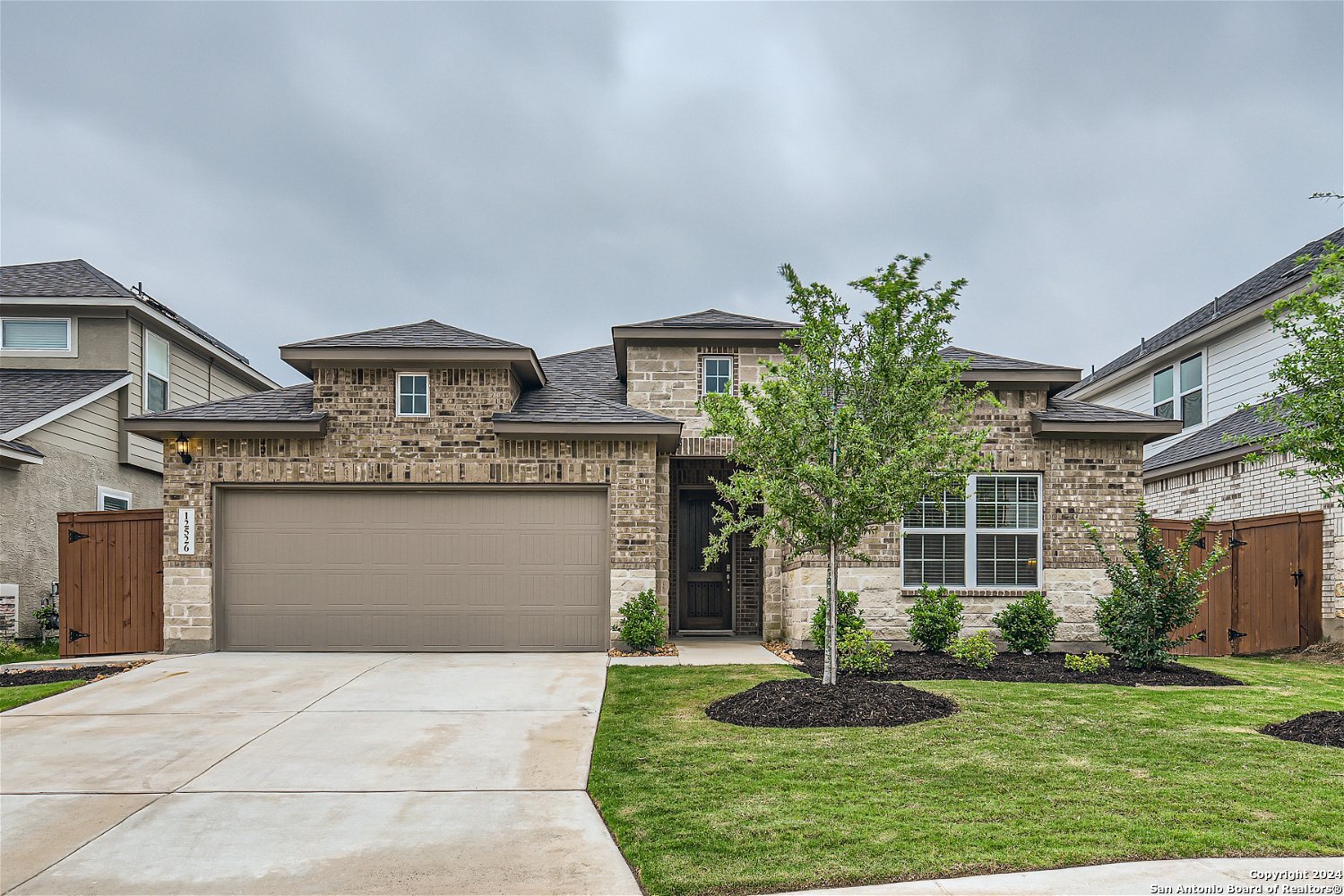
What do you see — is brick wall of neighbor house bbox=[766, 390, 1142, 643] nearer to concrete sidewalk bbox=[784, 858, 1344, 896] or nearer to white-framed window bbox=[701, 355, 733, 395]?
white-framed window bbox=[701, 355, 733, 395]

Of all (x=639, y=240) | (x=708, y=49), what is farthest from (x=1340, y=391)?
(x=639, y=240)

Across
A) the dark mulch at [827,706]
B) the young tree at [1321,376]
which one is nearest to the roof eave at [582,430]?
the dark mulch at [827,706]

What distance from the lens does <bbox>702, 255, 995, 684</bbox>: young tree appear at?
852 centimetres

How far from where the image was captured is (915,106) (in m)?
19.1

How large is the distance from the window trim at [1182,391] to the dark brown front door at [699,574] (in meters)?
9.61

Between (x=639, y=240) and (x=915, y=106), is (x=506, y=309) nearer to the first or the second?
(x=639, y=240)

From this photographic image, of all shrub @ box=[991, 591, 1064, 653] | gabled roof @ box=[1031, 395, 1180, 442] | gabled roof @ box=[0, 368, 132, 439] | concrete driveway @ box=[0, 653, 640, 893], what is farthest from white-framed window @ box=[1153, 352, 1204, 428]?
gabled roof @ box=[0, 368, 132, 439]

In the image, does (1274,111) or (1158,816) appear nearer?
(1158,816)

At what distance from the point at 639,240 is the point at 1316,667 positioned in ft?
79.6

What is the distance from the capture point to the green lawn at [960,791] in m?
4.41

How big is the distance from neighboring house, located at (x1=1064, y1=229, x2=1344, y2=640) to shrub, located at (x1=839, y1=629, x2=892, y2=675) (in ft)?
24.3

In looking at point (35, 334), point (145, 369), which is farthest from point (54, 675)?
point (35, 334)

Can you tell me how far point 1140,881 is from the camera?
13.3 ft

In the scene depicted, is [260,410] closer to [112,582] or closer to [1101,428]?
[112,582]
